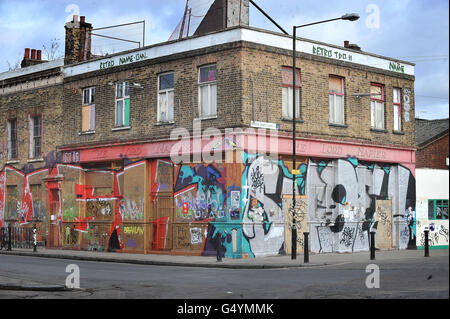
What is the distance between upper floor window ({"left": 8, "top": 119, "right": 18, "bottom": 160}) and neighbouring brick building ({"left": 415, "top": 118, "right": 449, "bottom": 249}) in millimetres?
19812

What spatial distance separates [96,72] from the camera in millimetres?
30234

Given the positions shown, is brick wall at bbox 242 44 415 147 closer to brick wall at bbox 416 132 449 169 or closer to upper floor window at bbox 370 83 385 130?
upper floor window at bbox 370 83 385 130

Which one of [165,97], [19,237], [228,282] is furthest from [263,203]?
[19,237]

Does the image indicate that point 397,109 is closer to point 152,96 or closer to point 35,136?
point 152,96

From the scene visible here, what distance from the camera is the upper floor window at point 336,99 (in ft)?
93.0

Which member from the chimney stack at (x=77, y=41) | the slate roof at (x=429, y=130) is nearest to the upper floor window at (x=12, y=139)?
the chimney stack at (x=77, y=41)

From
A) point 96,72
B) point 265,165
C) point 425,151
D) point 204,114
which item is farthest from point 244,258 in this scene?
point 425,151

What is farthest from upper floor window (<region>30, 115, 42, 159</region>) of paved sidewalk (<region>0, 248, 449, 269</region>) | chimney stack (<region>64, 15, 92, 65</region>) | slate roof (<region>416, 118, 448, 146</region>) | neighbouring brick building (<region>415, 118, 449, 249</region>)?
slate roof (<region>416, 118, 448, 146</region>)

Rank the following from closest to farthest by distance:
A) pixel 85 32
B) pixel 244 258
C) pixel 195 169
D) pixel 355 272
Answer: pixel 355 272, pixel 244 258, pixel 195 169, pixel 85 32

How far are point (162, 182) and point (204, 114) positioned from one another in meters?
3.39

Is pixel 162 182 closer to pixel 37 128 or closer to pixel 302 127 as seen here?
pixel 302 127

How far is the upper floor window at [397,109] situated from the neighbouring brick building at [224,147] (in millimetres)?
62

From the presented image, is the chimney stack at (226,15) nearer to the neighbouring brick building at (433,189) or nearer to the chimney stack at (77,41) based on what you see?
the chimney stack at (77,41)

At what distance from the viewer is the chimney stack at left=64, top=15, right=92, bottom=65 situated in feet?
106
